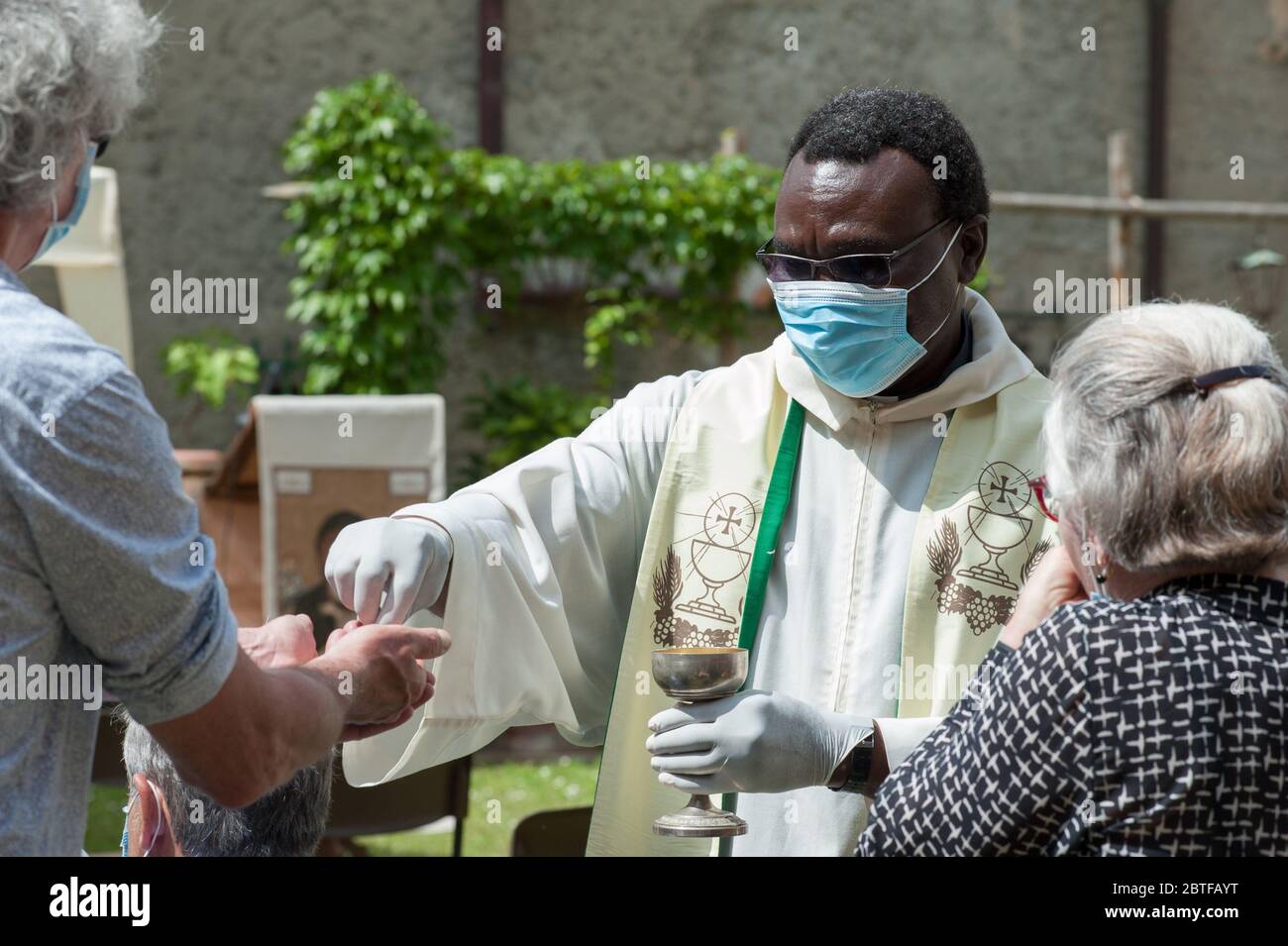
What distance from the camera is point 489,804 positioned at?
5816 millimetres

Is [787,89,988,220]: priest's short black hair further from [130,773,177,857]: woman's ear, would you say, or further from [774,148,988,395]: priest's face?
[130,773,177,857]: woman's ear

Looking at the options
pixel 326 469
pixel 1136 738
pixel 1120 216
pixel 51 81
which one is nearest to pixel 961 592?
pixel 1136 738

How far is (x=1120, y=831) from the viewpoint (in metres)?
1.60

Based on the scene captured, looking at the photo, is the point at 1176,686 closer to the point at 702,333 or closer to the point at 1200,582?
the point at 1200,582

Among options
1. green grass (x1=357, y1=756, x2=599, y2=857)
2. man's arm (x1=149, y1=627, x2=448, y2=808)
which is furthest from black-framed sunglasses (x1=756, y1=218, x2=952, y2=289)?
green grass (x1=357, y1=756, x2=599, y2=857)

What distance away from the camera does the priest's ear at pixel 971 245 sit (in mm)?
2697

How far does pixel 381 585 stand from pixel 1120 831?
116cm

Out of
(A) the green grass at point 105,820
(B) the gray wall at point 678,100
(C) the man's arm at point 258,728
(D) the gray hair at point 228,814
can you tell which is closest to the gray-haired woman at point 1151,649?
(C) the man's arm at point 258,728

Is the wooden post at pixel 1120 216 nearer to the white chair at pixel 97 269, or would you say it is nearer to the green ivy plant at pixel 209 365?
the green ivy plant at pixel 209 365

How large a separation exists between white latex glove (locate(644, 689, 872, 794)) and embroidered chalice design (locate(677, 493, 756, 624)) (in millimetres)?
414

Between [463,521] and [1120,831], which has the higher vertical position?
[463,521]

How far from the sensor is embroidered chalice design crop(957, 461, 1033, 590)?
2523 mm

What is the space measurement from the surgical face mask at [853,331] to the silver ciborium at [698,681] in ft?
2.17
